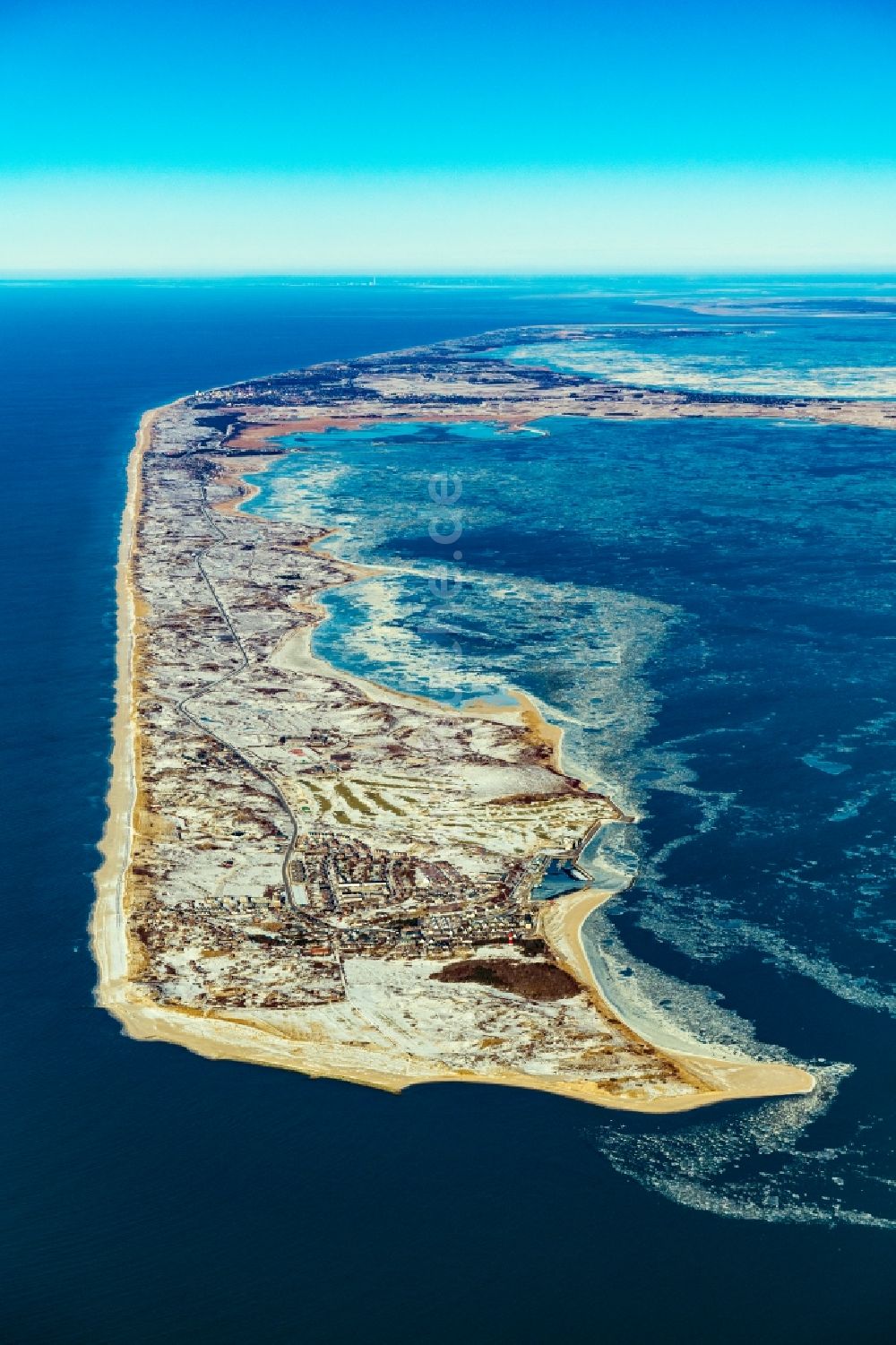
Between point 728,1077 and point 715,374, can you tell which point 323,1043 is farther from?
point 715,374

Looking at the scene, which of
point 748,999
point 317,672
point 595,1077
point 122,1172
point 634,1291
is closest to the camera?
point 634,1291

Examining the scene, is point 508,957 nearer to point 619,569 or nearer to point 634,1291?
point 634,1291

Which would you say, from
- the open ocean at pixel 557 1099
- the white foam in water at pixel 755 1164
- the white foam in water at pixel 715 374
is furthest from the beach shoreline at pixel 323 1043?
the white foam in water at pixel 715 374

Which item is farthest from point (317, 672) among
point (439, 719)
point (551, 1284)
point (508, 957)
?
point (551, 1284)

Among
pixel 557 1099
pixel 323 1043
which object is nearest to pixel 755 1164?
pixel 557 1099

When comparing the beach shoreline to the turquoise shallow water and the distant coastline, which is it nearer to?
the distant coastline

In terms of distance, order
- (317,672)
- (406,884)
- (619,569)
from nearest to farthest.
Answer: (406,884) < (317,672) < (619,569)
